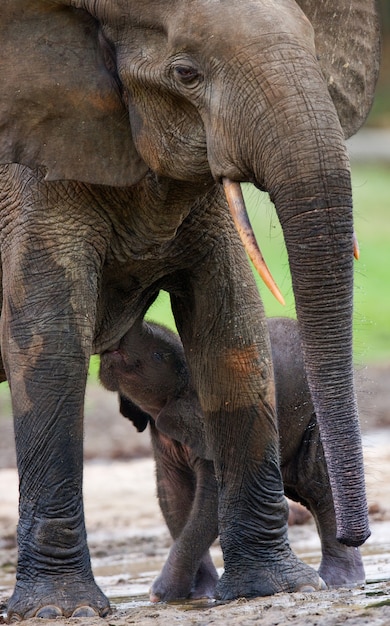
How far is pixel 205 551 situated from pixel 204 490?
310mm

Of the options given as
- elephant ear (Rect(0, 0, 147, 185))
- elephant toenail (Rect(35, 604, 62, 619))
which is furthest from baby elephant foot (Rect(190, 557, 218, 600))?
elephant ear (Rect(0, 0, 147, 185))

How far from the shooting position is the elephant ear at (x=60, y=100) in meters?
6.89

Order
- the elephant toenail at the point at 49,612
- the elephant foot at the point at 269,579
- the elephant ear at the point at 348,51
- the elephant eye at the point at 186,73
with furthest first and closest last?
the elephant foot at the point at 269,579, the elephant ear at the point at 348,51, the elephant toenail at the point at 49,612, the elephant eye at the point at 186,73

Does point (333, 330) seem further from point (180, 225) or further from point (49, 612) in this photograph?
point (49, 612)

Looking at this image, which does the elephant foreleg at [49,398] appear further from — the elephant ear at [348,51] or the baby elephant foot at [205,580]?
the baby elephant foot at [205,580]

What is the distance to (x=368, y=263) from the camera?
25.2 metres

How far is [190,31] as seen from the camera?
6387mm

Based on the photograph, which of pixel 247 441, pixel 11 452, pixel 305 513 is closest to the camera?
pixel 247 441

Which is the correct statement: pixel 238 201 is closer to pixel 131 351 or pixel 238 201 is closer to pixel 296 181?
pixel 296 181

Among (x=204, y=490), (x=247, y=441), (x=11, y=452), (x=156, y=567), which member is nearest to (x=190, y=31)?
(x=247, y=441)

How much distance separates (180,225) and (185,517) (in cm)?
207

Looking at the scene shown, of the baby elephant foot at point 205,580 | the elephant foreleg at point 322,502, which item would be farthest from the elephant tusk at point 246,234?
the baby elephant foot at point 205,580

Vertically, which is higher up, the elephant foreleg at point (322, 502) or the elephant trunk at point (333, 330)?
the elephant trunk at point (333, 330)

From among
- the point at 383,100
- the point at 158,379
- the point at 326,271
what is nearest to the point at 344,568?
the point at 158,379
